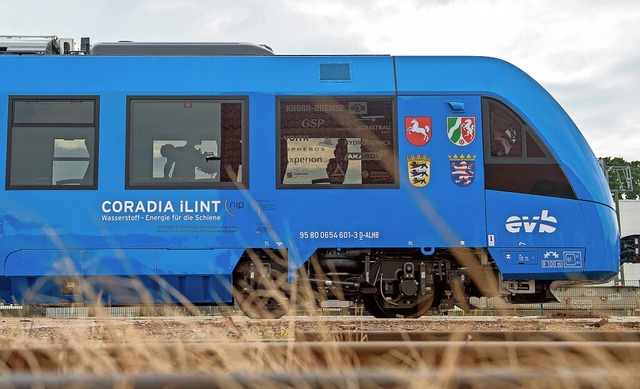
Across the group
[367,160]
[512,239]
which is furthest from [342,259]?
[512,239]

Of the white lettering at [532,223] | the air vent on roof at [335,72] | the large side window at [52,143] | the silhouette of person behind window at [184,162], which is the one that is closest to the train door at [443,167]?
the white lettering at [532,223]

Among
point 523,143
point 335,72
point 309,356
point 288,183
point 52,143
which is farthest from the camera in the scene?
point 335,72

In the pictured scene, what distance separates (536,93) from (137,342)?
672 centimetres

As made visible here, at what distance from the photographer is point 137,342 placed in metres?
3.14

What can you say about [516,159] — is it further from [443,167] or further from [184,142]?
[184,142]

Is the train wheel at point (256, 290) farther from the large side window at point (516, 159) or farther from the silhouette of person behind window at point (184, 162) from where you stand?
the large side window at point (516, 159)

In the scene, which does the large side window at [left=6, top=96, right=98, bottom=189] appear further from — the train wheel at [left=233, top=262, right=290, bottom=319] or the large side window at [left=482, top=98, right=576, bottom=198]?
the large side window at [left=482, top=98, right=576, bottom=198]

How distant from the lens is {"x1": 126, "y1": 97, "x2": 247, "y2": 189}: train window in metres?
8.16

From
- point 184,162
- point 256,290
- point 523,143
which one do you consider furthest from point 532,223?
point 184,162

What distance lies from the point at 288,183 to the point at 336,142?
0.75m

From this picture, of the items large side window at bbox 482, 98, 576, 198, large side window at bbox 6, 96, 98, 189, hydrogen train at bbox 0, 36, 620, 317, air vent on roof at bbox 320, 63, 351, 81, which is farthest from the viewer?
air vent on roof at bbox 320, 63, 351, 81

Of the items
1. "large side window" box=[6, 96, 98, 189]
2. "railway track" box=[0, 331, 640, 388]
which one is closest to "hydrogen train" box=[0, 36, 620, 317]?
"large side window" box=[6, 96, 98, 189]

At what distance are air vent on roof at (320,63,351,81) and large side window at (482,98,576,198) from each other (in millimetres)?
1662

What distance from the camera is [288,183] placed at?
8.16 metres
